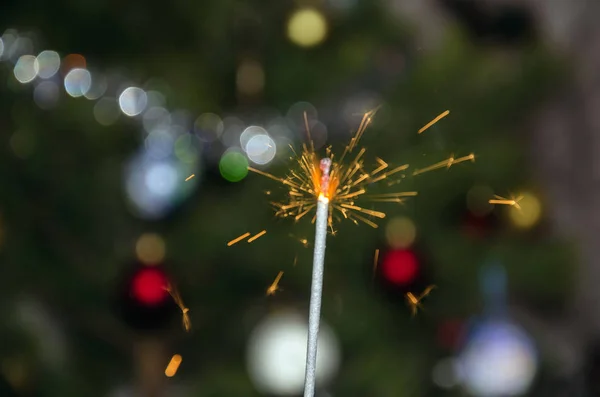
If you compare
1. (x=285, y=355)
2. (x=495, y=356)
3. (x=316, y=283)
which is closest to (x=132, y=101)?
(x=285, y=355)

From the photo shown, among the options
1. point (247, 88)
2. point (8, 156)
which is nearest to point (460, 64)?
point (247, 88)

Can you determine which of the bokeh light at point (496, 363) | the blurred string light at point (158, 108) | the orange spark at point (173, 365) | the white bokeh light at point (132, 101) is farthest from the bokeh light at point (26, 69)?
the bokeh light at point (496, 363)

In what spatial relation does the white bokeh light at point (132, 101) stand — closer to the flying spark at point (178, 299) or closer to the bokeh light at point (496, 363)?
the flying spark at point (178, 299)

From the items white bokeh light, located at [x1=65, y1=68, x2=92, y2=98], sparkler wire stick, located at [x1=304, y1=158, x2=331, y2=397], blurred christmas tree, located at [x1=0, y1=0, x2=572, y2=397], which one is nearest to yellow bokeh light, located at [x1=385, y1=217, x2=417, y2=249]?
blurred christmas tree, located at [x1=0, y1=0, x2=572, y2=397]

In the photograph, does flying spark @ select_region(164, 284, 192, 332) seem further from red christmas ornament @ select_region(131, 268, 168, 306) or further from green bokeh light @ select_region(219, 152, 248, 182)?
green bokeh light @ select_region(219, 152, 248, 182)

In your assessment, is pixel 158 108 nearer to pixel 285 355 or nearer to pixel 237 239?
pixel 237 239

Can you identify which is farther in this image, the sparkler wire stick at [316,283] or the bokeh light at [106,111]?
the bokeh light at [106,111]
